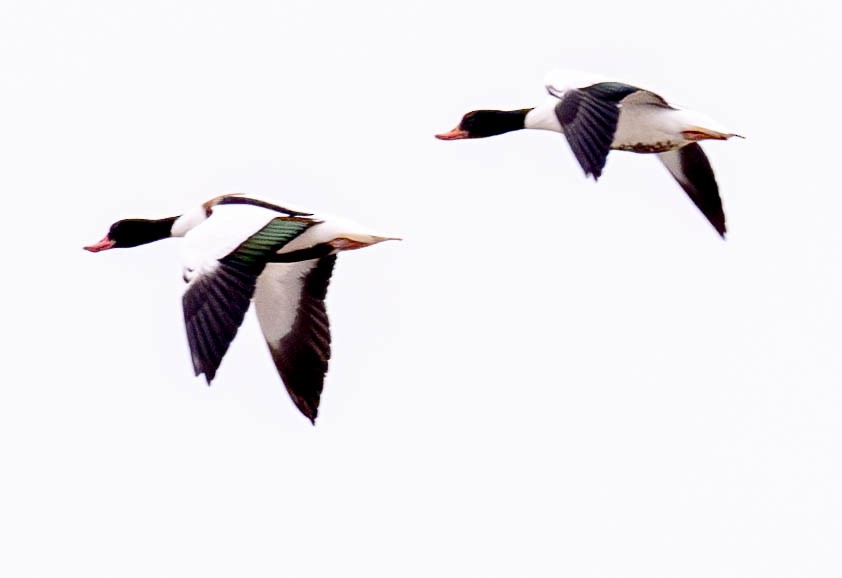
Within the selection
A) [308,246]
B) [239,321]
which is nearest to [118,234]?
[308,246]

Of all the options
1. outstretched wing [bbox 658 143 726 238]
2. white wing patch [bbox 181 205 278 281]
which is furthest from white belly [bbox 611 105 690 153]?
white wing patch [bbox 181 205 278 281]

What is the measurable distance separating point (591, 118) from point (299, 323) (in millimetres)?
2465

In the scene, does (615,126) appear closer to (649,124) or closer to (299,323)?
(649,124)

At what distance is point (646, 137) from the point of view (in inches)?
683

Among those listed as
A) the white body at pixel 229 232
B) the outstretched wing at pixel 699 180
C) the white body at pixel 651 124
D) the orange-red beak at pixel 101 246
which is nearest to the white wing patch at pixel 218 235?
the white body at pixel 229 232

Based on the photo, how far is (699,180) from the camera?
60.8ft

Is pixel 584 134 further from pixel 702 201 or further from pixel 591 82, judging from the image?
pixel 702 201

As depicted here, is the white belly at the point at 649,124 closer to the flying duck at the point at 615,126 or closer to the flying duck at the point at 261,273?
Result: the flying duck at the point at 615,126

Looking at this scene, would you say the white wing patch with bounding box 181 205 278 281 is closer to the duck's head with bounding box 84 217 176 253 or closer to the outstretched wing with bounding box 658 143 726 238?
the duck's head with bounding box 84 217 176 253

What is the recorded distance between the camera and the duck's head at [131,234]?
17297mm

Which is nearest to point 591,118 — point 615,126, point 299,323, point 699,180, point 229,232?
point 615,126

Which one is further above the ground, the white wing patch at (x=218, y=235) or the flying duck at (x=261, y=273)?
the white wing patch at (x=218, y=235)

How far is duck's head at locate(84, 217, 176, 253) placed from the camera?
1730cm

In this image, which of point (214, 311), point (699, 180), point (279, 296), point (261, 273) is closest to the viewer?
point (214, 311)
